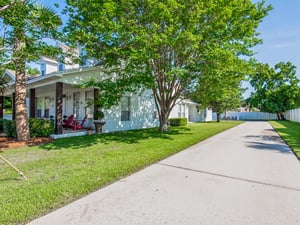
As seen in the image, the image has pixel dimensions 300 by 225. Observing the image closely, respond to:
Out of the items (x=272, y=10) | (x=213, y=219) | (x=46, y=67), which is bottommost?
(x=213, y=219)

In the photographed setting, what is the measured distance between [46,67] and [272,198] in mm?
19306

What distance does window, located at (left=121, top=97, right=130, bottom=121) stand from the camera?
15.3 metres

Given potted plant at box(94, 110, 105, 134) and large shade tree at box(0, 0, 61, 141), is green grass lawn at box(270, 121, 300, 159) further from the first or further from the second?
large shade tree at box(0, 0, 61, 141)

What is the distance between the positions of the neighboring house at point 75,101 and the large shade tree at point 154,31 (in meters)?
1.98

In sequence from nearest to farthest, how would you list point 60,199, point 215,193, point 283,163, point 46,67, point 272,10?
point 60,199 < point 215,193 < point 283,163 < point 272,10 < point 46,67

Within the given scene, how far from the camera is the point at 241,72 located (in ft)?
34.9

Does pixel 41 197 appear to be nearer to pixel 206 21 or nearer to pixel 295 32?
pixel 206 21

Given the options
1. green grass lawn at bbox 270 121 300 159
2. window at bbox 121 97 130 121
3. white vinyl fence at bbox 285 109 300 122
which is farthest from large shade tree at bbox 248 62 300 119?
window at bbox 121 97 130 121

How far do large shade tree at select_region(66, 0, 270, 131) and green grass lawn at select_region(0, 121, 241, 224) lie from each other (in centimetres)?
351

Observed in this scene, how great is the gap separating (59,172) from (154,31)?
7455 millimetres

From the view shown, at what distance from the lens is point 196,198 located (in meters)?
4.08

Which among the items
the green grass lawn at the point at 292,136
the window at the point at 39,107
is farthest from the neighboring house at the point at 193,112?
the window at the point at 39,107

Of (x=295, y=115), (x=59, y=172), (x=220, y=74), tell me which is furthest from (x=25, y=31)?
(x=295, y=115)

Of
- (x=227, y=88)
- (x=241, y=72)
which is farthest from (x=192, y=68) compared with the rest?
(x=227, y=88)
